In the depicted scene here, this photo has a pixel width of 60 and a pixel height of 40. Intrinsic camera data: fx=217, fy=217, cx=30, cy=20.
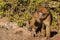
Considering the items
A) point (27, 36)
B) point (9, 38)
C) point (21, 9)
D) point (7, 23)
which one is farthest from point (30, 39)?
point (21, 9)

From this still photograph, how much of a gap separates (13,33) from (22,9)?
1652 millimetres

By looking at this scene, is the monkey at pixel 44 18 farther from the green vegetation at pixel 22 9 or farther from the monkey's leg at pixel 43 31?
the green vegetation at pixel 22 9

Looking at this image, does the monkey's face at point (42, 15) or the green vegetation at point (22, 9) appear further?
the green vegetation at point (22, 9)

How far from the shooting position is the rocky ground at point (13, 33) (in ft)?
24.1

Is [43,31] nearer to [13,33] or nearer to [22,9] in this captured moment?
[13,33]

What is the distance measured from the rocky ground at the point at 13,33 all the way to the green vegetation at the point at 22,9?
41 centimetres

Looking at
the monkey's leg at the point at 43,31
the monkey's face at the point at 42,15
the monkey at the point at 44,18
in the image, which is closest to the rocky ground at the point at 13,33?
the monkey's leg at the point at 43,31

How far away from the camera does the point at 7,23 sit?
809cm

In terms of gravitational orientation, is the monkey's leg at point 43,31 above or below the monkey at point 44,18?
below

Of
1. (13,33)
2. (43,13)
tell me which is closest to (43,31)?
(43,13)

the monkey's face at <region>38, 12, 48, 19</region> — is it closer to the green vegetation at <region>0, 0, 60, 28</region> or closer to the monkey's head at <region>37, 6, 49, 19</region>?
the monkey's head at <region>37, 6, 49, 19</region>

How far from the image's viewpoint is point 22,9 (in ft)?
29.4

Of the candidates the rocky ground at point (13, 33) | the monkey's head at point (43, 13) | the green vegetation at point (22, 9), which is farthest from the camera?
the green vegetation at point (22, 9)

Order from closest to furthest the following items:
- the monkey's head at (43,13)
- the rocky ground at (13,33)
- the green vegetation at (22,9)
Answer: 1. the monkey's head at (43,13)
2. the rocky ground at (13,33)
3. the green vegetation at (22,9)
